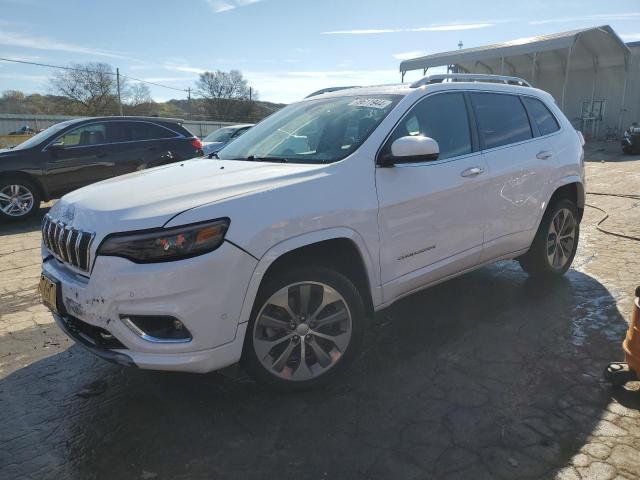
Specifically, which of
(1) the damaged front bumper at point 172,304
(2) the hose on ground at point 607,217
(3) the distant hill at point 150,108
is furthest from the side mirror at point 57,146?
(3) the distant hill at point 150,108

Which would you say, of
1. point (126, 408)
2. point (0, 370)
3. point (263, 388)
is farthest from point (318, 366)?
point (0, 370)

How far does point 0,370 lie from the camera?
133 inches

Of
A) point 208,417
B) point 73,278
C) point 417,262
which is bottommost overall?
point 208,417

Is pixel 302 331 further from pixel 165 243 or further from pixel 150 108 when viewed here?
pixel 150 108

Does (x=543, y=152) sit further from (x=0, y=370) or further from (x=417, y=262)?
(x=0, y=370)

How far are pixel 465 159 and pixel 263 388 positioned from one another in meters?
2.13

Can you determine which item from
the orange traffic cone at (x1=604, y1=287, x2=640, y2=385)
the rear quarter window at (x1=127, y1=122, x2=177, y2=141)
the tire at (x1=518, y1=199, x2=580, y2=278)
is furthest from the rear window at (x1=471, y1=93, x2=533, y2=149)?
the rear quarter window at (x1=127, y1=122, x2=177, y2=141)

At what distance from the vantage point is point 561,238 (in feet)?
15.6

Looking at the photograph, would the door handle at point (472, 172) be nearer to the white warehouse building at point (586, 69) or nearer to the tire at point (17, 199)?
the tire at point (17, 199)

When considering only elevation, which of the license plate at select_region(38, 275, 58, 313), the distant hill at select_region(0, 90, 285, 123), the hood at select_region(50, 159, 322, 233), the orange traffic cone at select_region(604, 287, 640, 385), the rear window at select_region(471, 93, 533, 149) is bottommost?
the orange traffic cone at select_region(604, 287, 640, 385)

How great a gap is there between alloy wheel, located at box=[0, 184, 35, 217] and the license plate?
255 inches

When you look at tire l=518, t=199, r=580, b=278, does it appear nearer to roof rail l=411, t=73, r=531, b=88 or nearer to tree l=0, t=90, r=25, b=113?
roof rail l=411, t=73, r=531, b=88

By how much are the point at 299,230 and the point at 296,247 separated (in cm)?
9

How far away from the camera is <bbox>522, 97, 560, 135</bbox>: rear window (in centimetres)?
447
